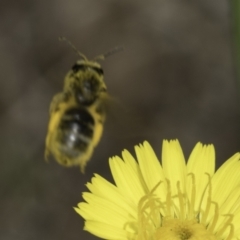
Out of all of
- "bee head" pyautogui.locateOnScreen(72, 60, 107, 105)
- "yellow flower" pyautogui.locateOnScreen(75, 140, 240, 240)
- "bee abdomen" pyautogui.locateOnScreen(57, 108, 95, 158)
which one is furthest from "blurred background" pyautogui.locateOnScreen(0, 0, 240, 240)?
"bee abdomen" pyautogui.locateOnScreen(57, 108, 95, 158)

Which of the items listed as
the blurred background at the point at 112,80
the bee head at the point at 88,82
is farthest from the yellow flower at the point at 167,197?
the blurred background at the point at 112,80

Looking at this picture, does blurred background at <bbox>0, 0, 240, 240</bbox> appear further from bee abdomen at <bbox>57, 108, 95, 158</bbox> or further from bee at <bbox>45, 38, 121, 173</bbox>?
bee abdomen at <bbox>57, 108, 95, 158</bbox>

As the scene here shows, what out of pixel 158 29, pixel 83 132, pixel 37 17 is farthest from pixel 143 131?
pixel 83 132

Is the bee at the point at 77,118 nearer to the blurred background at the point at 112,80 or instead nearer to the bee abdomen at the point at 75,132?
the bee abdomen at the point at 75,132

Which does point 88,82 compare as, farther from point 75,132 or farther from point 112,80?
point 112,80

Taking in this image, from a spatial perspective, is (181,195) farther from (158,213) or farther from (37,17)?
(37,17)

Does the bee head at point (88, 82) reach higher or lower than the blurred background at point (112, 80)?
lower
